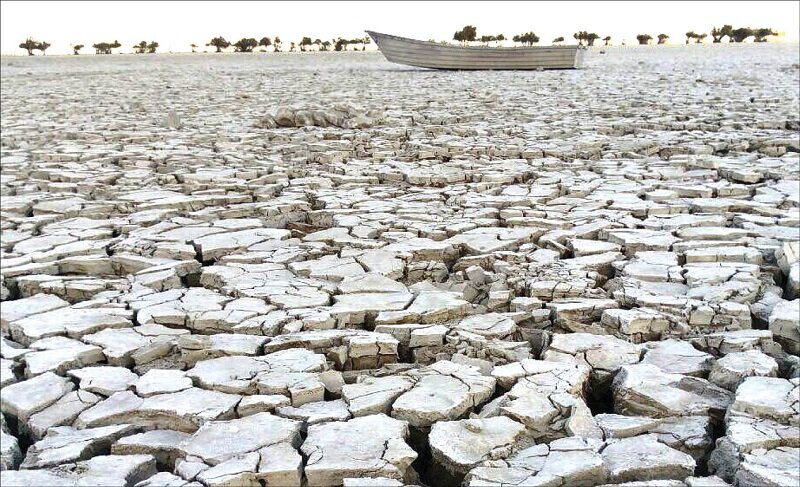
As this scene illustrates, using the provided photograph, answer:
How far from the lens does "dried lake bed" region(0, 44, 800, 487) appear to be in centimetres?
173

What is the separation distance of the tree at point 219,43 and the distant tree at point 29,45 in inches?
419

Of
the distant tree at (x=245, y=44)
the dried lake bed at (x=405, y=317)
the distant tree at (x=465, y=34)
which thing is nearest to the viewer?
the dried lake bed at (x=405, y=317)

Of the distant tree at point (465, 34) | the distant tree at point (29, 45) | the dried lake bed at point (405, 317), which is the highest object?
the distant tree at point (465, 34)

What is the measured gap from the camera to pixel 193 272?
10.4ft

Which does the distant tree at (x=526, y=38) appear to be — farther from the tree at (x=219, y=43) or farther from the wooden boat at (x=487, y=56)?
the wooden boat at (x=487, y=56)

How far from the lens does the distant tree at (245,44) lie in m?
45.4

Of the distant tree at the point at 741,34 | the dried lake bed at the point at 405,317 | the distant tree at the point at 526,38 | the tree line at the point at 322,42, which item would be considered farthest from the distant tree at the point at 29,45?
the distant tree at the point at 741,34

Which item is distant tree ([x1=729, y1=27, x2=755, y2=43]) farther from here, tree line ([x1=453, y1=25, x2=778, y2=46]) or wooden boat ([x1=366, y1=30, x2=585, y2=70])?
wooden boat ([x1=366, y1=30, x2=585, y2=70])

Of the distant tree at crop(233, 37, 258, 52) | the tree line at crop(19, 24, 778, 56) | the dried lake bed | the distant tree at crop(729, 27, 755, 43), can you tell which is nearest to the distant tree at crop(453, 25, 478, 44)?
the tree line at crop(19, 24, 778, 56)

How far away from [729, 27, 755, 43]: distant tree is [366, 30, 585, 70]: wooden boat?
34.6 m

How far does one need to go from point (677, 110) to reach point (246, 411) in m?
7.79

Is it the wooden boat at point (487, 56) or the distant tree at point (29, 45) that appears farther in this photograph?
the distant tree at point (29, 45)

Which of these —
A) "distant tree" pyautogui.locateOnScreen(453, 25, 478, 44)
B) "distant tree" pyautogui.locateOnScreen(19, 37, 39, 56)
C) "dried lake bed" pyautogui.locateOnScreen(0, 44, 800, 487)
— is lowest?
"dried lake bed" pyautogui.locateOnScreen(0, 44, 800, 487)

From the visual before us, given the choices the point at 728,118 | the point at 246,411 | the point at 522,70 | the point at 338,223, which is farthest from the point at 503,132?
the point at 522,70
